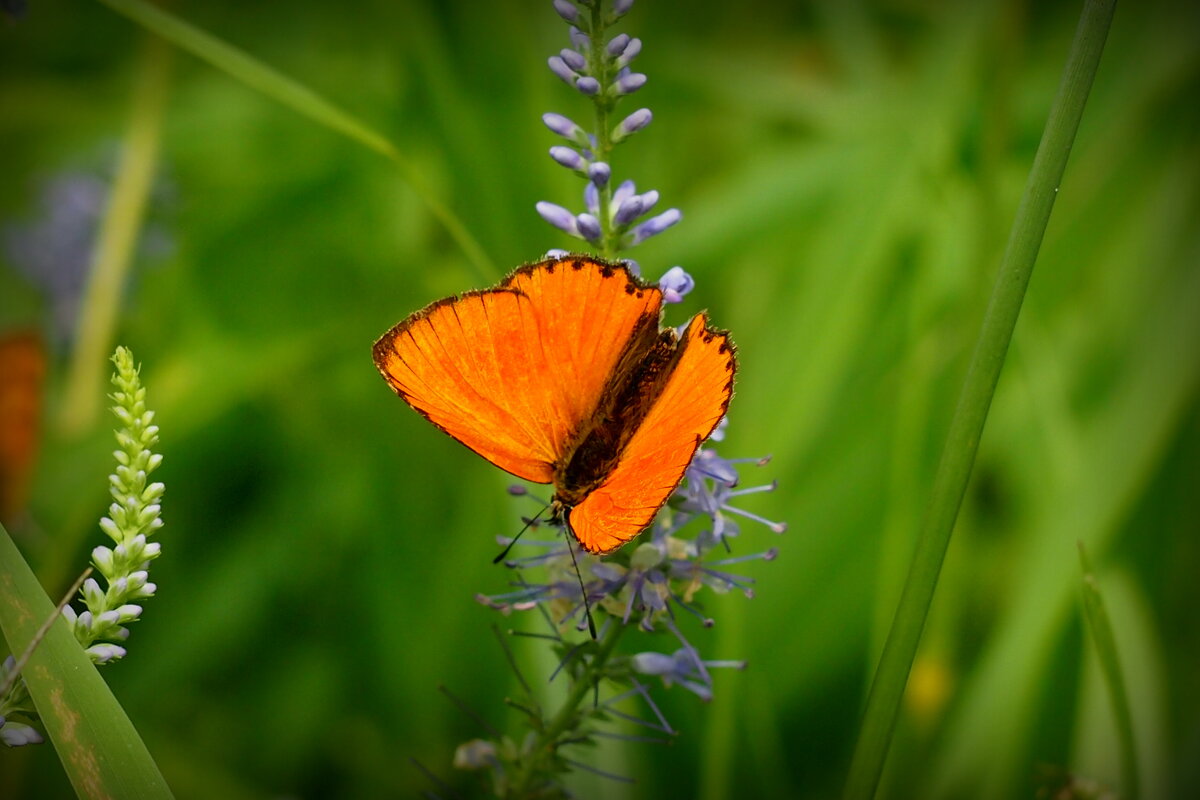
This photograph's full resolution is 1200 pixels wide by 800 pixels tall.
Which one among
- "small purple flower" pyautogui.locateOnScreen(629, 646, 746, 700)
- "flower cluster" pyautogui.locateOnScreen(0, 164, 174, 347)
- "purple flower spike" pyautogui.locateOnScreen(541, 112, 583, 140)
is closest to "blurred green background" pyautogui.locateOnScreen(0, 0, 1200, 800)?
"flower cluster" pyautogui.locateOnScreen(0, 164, 174, 347)

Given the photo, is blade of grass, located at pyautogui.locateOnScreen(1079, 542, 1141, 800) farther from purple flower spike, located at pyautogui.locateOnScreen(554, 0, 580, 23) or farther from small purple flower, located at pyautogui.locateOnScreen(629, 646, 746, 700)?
purple flower spike, located at pyautogui.locateOnScreen(554, 0, 580, 23)

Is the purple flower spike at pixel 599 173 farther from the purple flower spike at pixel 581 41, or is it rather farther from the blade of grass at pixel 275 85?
the blade of grass at pixel 275 85

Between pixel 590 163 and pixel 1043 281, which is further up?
pixel 1043 281

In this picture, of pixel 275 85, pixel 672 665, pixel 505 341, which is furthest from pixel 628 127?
pixel 275 85

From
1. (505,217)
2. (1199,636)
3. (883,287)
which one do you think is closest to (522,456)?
(505,217)

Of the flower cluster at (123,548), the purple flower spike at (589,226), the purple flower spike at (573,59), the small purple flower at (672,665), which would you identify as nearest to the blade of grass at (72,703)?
the flower cluster at (123,548)

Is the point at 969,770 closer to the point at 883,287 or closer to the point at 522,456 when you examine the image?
the point at 883,287

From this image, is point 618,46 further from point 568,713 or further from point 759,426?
point 759,426
